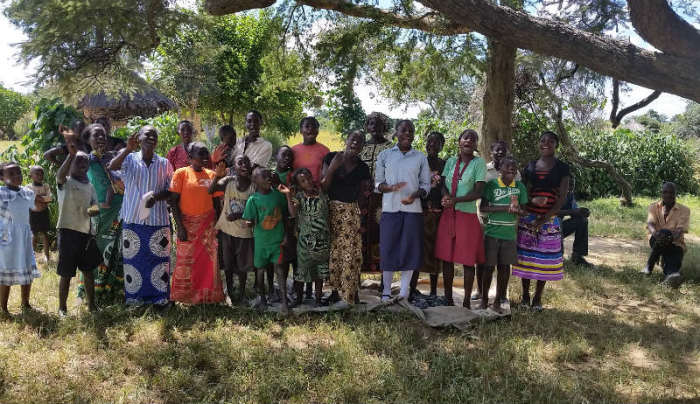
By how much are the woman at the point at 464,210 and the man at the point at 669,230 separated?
9.95 feet

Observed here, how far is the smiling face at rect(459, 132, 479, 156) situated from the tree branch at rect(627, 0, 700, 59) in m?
1.55

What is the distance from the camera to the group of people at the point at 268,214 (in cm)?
435

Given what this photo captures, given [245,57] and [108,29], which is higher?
[245,57]

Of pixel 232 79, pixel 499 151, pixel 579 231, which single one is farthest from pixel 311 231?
pixel 232 79

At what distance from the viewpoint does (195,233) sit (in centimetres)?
452

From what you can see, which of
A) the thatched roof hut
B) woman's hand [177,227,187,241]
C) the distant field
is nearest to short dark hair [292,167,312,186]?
woman's hand [177,227,187,241]

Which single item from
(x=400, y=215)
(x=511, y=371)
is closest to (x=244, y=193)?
(x=400, y=215)

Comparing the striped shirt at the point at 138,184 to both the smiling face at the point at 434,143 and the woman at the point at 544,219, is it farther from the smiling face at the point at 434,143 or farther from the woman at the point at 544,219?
the woman at the point at 544,219

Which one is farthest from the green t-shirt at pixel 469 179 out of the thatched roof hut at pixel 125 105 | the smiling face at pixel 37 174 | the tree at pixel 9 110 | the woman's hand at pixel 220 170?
the tree at pixel 9 110

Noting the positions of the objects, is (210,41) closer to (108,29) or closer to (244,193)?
(108,29)

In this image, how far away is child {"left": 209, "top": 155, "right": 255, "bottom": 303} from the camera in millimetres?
4473

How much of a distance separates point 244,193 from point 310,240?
74 centimetres

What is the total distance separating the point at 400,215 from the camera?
462 cm

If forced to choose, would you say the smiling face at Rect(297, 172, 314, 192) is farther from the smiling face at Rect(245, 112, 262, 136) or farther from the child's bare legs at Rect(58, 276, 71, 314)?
the child's bare legs at Rect(58, 276, 71, 314)
